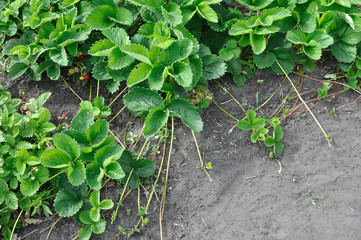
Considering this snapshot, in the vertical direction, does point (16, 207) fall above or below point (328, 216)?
above

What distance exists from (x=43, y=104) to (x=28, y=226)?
79 cm

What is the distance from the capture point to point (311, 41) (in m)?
2.14

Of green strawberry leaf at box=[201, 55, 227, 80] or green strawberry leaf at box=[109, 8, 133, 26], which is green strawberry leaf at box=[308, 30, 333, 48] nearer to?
green strawberry leaf at box=[201, 55, 227, 80]

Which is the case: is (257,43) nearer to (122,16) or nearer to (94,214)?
(122,16)

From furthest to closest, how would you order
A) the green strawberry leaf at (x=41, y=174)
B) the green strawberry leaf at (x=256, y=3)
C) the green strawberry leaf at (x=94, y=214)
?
the green strawberry leaf at (x=256, y=3) → the green strawberry leaf at (x=41, y=174) → the green strawberry leaf at (x=94, y=214)

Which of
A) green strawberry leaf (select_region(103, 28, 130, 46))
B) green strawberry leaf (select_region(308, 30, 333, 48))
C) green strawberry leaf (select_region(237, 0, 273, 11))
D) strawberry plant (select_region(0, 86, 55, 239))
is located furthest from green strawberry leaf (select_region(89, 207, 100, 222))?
green strawberry leaf (select_region(308, 30, 333, 48))

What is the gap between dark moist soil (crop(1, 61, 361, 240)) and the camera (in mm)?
1795

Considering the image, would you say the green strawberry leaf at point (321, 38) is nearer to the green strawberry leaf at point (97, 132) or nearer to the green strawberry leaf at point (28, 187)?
the green strawberry leaf at point (97, 132)

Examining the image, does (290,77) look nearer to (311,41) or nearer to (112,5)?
(311,41)

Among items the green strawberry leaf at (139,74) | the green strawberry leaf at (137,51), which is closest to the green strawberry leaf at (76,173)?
the green strawberry leaf at (139,74)

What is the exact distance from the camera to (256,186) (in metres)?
1.92

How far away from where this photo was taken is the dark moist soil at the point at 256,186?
179 centimetres

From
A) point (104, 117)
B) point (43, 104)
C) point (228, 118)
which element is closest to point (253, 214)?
point (228, 118)

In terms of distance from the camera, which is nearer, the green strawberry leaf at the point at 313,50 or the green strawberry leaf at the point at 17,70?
the green strawberry leaf at the point at 313,50
